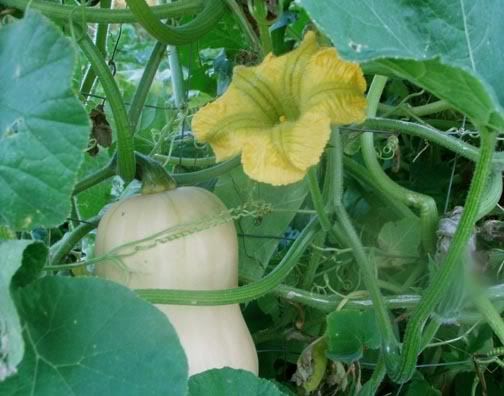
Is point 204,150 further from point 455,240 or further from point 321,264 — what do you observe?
point 455,240

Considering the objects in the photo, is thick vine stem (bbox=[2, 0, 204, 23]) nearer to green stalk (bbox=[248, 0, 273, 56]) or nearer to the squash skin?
green stalk (bbox=[248, 0, 273, 56])

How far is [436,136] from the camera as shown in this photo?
0.94m

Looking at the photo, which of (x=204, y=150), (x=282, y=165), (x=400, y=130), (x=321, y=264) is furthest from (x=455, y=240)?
(x=204, y=150)

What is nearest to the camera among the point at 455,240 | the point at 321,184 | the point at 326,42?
the point at 455,240

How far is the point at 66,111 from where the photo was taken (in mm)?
661

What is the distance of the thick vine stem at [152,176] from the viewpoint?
948mm

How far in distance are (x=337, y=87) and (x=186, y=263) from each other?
0.27 m

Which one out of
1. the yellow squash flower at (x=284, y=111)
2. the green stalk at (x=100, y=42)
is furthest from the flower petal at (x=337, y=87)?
the green stalk at (x=100, y=42)

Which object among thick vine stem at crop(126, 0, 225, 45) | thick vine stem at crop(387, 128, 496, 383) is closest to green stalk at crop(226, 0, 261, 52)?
thick vine stem at crop(126, 0, 225, 45)

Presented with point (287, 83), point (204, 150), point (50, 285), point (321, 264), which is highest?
point (287, 83)

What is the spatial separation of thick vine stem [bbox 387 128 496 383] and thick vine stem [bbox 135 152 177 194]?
0.31 m

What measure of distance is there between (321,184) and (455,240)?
1.20ft

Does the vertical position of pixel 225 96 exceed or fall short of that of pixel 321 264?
it exceeds it

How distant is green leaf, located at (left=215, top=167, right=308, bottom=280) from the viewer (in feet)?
3.50
